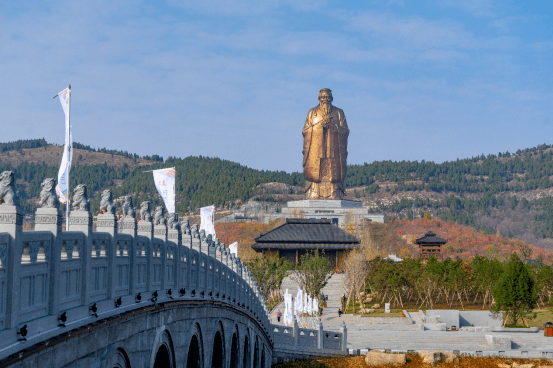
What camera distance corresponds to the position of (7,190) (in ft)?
30.9

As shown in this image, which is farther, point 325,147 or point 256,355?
point 325,147

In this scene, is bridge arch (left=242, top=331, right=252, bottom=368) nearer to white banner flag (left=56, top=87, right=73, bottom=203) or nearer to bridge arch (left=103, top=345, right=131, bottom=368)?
white banner flag (left=56, top=87, right=73, bottom=203)

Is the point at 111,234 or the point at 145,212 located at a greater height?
the point at 145,212

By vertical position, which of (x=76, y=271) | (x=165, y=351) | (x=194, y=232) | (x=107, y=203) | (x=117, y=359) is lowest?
(x=165, y=351)

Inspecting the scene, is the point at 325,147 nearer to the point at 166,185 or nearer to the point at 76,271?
the point at 166,185

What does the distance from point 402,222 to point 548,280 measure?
69.7 m

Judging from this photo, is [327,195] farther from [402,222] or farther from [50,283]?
[50,283]

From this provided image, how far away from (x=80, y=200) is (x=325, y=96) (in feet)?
363

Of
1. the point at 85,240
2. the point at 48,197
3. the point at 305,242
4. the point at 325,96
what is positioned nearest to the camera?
the point at 48,197

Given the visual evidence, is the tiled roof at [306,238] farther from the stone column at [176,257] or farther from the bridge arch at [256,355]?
the stone column at [176,257]

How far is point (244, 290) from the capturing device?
30453 millimetres

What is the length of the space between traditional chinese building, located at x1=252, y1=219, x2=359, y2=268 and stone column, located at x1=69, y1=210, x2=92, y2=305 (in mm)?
87359

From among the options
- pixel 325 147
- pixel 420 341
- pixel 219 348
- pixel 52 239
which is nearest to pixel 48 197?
pixel 52 239

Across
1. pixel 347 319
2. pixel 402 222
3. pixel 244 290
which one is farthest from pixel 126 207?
pixel 402 222
